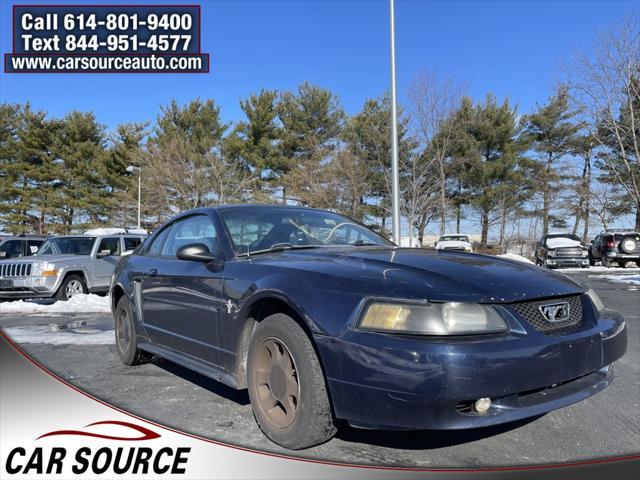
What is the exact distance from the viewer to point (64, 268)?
410 inches

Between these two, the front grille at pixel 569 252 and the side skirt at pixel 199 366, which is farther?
the front grille at pixel 569 252

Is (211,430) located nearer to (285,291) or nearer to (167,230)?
(285,291)

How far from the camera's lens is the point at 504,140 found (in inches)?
1433

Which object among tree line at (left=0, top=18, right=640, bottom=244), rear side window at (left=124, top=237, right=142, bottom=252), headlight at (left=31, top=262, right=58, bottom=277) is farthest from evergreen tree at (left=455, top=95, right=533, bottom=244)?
headlight at (left=31, top=262, right=58, bottom=277)

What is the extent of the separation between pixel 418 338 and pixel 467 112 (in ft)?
111

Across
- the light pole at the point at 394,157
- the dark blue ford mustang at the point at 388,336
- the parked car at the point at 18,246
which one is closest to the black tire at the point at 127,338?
the dark blue ford mustang at the point at 388,336

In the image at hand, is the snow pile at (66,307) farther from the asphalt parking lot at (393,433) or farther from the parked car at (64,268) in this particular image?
the asphalt parking lot at (393,433)

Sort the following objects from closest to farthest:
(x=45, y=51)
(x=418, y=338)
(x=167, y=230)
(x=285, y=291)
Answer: (x=418, y=338) < (x=285, y=291) < (x=167, y=230) < (x=45, y=51)

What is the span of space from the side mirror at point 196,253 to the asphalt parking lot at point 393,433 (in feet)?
3.33

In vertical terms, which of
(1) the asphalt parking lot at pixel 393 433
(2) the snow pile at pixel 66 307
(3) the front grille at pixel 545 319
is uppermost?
(3) the front grille at pixel 545 319

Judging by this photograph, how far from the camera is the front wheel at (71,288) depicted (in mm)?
10422

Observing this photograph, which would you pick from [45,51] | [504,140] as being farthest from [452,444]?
[504,140]

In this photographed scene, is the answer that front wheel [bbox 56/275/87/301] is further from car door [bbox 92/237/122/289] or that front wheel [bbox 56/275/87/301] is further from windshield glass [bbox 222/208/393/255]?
windshield glass [bbox 222/208/393/255]

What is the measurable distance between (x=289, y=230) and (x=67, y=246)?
9.43 m
